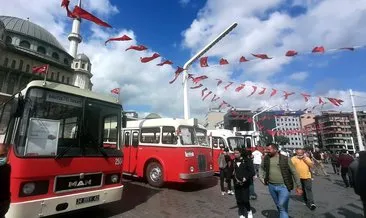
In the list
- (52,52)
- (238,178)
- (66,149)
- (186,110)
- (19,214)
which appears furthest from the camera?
(52,52)

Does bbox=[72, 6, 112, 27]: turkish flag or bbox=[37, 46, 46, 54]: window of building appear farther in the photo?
bbox=[37, 46, 46, 54]: window of building

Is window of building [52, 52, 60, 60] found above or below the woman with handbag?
above

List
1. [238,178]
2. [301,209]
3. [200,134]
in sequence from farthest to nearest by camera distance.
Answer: [200,134] → [301,209] → [238,178]

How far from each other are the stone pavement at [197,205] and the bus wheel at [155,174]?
1.26 ft

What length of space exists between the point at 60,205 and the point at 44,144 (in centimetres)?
139

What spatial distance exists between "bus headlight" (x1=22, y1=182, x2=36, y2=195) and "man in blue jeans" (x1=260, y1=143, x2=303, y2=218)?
5.03 m

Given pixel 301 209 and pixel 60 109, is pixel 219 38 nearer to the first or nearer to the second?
pixel 301 209

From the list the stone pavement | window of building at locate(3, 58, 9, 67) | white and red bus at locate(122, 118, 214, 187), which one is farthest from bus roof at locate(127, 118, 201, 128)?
window of building at locate(3, 58, 9, 67)

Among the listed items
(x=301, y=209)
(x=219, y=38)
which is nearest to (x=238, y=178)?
(x=301, y=209)

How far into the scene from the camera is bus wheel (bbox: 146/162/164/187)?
11477 mm

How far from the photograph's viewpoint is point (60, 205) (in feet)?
18.6

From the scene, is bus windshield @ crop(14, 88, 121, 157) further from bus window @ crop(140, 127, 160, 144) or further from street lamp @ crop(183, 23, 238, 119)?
street lamp @ crop(183, 23, 238, 119)

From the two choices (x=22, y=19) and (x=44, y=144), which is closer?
(x=44, y=144)

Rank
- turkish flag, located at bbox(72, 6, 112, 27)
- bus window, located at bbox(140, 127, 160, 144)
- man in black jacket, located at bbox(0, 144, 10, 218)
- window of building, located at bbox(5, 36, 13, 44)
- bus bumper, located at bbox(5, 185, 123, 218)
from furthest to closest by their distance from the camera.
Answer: window of building, located at bbox(5, 36, 13, 44)
bus window, located at bbox(140, 127, 160, 144)
turkish flag, located at bbox(72, 6, 112, 27)
bus bumper, located at bbox(5, 185, 123, 218)
man in black jacket, located at bbox(0, 144, 10, 218)
